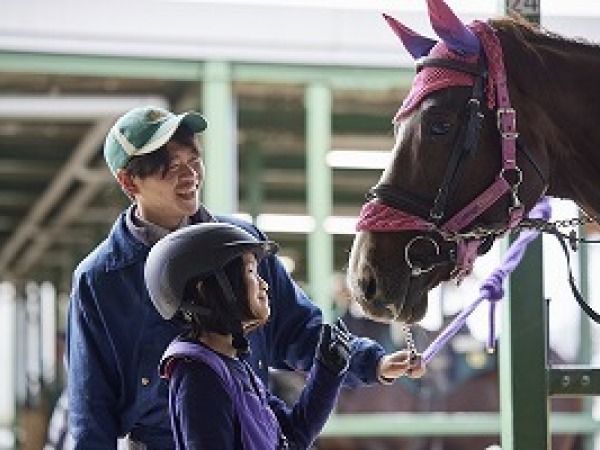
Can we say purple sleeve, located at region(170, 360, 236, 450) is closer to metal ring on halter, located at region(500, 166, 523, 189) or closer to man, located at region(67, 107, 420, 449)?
man, located at region(67, 107, 420, 449)

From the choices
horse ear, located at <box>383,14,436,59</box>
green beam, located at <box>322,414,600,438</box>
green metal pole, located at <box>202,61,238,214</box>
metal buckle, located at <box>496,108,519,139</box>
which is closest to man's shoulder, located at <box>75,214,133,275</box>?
horse ear, located at <box>383,14,436,59</box>

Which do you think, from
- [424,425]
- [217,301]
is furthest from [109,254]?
[424,425]

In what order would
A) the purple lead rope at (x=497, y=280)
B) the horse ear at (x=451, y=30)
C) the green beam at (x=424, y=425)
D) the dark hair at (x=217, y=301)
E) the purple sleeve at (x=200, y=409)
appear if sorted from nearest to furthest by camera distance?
1. the purple sleeve at (x=200, y=409)
2. the dark hair at (x=217, y=301)
3. the horse ear at (x=451, y=30)
4. the purple lead rope at (x=497, y=280)
5. the green beam at (x=424, y=425)

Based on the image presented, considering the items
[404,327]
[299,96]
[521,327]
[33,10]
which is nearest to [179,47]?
[33,10]

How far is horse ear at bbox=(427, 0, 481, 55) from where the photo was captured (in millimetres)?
2572

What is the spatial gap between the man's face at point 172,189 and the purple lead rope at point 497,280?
65 cm

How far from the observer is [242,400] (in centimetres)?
246

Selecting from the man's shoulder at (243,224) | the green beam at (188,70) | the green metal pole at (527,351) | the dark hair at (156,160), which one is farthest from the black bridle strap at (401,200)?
the green beam at (188,70)

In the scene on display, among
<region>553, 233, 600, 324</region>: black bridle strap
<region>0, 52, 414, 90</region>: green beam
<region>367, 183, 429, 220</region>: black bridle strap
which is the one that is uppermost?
<region>0, 52, 414, 90</region>: green beam

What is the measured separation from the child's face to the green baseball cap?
17.2 inches

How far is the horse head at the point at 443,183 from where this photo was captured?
2.58 m

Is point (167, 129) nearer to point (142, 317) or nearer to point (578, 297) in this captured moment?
point (142, 317)

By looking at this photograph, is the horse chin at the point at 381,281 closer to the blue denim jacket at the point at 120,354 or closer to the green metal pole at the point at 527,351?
the blue denim jacket at the point at 120,354

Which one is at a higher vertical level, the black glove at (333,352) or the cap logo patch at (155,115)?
the cap logo patch at (155,115)
